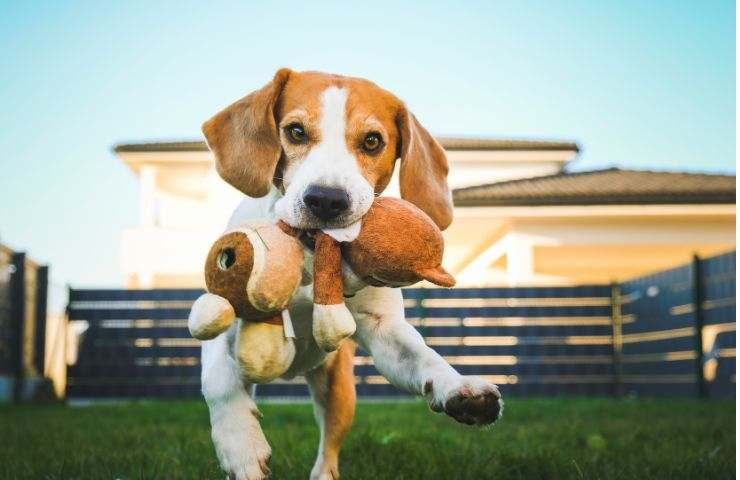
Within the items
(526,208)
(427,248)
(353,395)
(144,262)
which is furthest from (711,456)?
(144,262)

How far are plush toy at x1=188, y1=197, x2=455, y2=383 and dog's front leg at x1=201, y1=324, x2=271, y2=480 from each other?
0.13 m

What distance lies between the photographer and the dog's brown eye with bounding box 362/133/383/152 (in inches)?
118

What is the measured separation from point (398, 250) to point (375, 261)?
8 cm

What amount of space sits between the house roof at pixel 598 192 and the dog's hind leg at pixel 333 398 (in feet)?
38.8

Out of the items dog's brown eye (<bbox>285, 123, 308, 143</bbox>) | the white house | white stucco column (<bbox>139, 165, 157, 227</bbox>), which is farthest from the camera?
white stucco column (<bbox>139, 165, 157, 227</bbox>)

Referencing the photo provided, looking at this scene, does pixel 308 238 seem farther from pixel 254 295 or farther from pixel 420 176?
pixel 420 176

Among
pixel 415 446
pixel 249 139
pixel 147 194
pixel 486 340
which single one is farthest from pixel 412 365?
pixel 147 194

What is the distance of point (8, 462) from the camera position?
13.0 ft

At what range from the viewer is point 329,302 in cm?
243

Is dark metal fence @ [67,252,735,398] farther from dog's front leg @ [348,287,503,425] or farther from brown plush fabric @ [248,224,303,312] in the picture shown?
brown plush fabric @ [248,224,303,312]

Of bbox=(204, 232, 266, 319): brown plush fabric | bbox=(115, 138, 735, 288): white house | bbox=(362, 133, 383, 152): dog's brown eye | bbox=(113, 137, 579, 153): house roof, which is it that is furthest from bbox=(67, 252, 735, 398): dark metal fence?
bbox=(204, 232, 266, 319): brown plush fabric

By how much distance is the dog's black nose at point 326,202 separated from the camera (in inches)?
102

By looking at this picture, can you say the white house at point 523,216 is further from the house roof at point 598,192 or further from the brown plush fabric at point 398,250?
the brown plush fabric at point 398,250

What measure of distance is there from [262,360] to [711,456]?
251 cm
